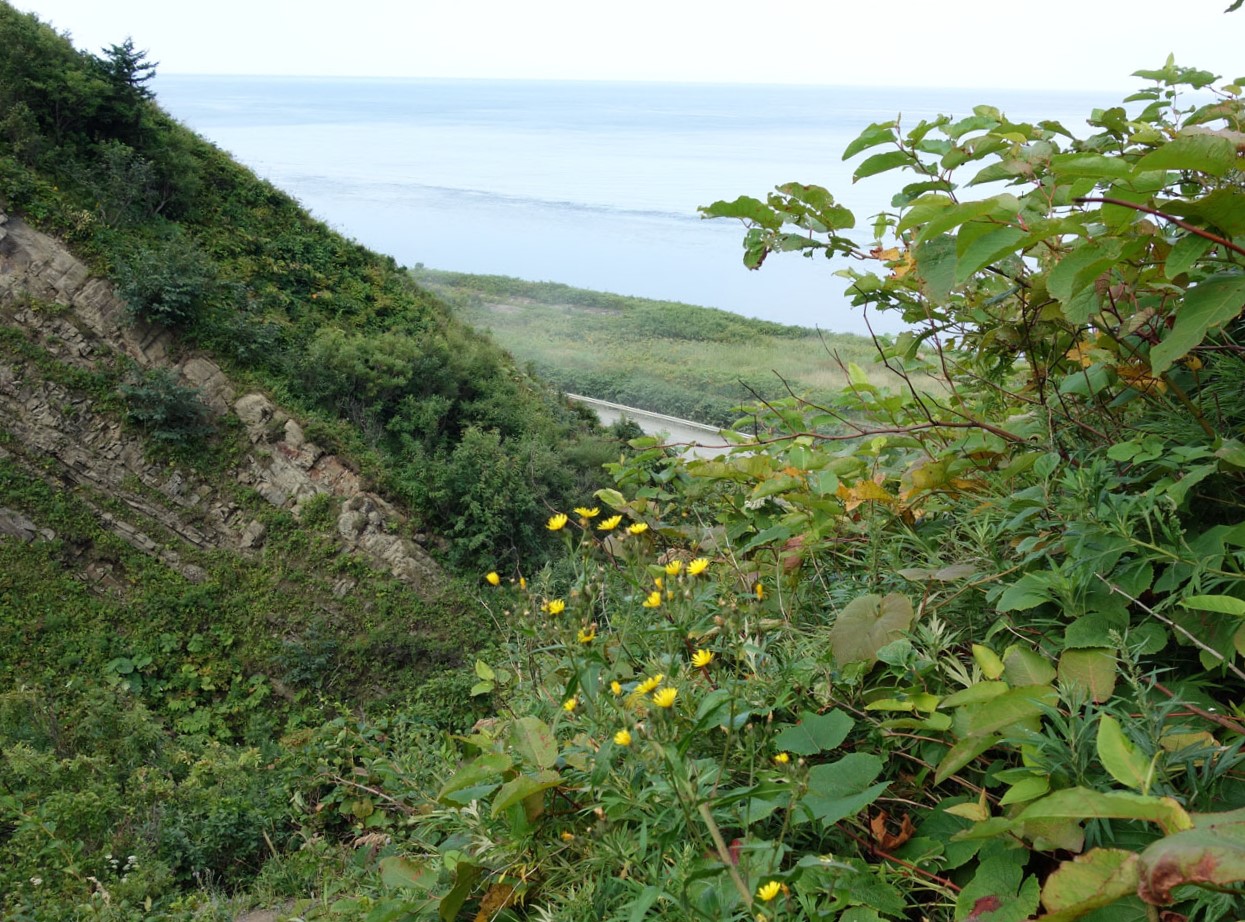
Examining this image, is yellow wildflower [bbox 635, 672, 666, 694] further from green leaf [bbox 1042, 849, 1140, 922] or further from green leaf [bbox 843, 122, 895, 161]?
green leaf [bbox 843, 122, 895, 161]

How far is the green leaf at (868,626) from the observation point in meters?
1.10

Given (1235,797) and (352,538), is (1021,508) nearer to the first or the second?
(1235,797)

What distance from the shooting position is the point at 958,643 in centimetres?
118

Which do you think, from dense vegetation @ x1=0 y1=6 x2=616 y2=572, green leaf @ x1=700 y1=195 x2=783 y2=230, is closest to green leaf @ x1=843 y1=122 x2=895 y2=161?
green leaf @ x1=700 y1=195 x2=783 y2=230

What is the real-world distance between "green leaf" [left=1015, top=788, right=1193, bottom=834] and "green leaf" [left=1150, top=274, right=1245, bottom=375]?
1.36 ft

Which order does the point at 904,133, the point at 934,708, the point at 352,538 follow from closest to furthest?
1. the point at 934,708
2. the point at 904,133
3. the point at 352,538

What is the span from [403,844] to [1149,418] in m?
1.49

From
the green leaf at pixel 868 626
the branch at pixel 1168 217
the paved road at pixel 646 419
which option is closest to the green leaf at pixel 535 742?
the green leaf at pixel 868 626

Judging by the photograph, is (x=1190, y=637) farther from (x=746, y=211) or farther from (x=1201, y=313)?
(x=746, y=211)

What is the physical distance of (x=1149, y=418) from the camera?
135cm

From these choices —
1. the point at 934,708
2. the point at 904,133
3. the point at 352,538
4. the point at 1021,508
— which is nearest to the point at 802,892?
the point at 934,708

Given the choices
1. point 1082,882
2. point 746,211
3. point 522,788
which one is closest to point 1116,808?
point 1082,882

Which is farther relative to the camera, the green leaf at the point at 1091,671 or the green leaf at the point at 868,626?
the green leaf at the point at 868,626

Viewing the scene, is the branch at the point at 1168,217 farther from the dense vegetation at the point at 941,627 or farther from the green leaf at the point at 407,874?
the green leaf at the point at 407,874
